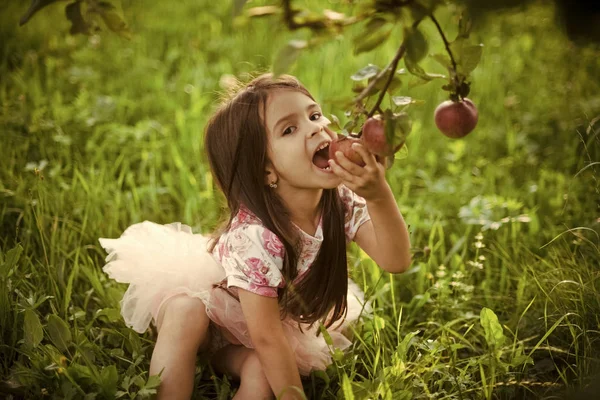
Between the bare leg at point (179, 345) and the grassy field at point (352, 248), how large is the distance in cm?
7

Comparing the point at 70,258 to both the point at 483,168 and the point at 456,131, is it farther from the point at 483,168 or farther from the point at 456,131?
the point at 483,168

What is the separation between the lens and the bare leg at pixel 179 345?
1.72m

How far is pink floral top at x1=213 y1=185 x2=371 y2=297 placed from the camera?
172 centimetres

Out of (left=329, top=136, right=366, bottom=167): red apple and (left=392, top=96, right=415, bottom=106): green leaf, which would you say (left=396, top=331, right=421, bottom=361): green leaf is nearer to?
(left=329, top=136, right=366, bottom=167): red apple

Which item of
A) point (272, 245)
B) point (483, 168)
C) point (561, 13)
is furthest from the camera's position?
point (483, 168)

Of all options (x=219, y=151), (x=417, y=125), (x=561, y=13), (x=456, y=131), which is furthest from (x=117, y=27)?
(x=417, y=125)

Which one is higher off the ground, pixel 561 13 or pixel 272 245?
pixel 561 13

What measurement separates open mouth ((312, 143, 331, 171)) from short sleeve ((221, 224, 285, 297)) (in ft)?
0.70

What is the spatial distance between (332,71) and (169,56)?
3.17 ft

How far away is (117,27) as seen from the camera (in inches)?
59.5

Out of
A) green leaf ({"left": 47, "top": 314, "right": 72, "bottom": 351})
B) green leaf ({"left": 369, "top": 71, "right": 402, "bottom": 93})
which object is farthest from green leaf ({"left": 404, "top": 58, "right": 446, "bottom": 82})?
green leaf ({"left": 47, "top": 314, "right": 72, "bottom": 351})

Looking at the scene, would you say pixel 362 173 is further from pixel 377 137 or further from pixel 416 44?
pixel 416 44

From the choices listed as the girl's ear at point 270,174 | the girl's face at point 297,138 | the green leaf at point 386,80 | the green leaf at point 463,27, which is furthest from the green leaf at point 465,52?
the girl's ear at point 270,174

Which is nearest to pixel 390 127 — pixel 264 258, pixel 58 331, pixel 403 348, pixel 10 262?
pixel 264 258
